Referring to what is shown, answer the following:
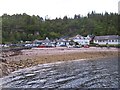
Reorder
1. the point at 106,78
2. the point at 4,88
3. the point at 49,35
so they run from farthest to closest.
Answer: the point at 49,35 < the point at 106,78 < the point at 4,88

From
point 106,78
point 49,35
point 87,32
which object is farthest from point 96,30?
point 106,78

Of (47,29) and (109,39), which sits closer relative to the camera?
(109,39)

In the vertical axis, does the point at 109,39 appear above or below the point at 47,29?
below

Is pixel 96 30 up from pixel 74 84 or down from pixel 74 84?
up

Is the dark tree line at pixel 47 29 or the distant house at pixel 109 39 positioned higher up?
the dark tree line at pixel 47 29

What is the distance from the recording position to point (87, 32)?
112 metres

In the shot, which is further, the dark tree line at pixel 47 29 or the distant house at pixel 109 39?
the dark tree line at pixel 47 29

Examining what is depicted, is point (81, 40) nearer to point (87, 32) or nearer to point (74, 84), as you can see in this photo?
point (87, 32)

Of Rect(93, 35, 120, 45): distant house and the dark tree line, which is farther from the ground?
the dark tree line

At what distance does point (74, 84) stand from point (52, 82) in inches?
90.8

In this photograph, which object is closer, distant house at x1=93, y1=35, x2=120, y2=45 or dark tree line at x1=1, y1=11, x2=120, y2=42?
distant house at x1=93, y1=35, x2=120, y2=45

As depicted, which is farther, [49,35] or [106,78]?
[49,35]

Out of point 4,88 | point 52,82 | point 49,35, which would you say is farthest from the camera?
point 49,35

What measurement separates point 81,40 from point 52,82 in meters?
75.3
